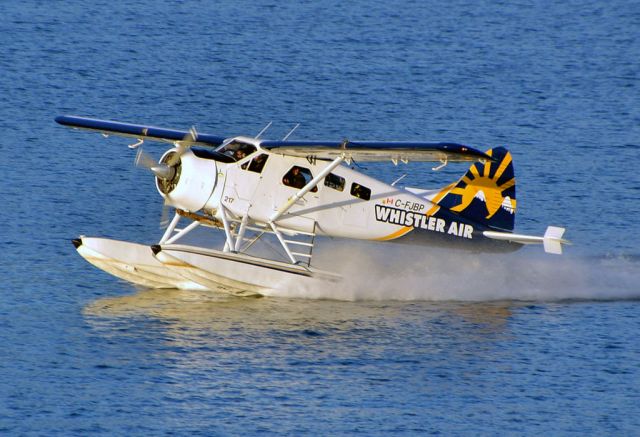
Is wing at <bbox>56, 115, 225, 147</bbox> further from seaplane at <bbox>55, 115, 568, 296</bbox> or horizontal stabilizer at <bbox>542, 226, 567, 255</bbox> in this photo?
horizontal stabilizer at <bbox>542, 226, 567, 255</bbox>

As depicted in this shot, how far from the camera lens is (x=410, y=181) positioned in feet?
111

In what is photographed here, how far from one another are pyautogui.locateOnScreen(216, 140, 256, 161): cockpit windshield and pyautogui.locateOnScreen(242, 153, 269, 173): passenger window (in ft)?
0.50

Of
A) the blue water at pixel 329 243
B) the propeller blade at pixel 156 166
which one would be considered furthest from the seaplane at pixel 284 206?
the blue water at pixel 329 243

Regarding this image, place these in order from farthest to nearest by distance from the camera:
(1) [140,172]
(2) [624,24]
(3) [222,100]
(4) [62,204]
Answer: (2) [624,24]
(3) [222,100]
(1) [140,172]
(4) [62,204]

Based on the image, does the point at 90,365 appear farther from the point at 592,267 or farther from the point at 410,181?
the point at 410,181

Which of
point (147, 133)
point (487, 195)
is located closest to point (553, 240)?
point (487, 195)

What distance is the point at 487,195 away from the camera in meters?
26.0

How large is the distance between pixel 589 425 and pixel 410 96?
965 inches

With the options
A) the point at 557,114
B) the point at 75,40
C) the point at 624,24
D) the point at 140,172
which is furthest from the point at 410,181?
the point at 624,24

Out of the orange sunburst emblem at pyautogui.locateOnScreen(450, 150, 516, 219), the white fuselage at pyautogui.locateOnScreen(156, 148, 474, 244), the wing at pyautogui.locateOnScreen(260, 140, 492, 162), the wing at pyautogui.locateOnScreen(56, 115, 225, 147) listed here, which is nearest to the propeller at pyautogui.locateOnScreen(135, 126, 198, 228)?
the white fuselage at pyautogui.locateOnScreen(156, 148, 474, 244)

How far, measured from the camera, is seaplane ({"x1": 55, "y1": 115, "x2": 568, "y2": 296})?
23.5 m

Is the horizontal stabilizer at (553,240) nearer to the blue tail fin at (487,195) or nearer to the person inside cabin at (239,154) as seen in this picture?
the blue tail fin at (487,195)

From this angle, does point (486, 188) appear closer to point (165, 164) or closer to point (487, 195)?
point (487, 195)

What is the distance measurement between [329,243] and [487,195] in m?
4.09
